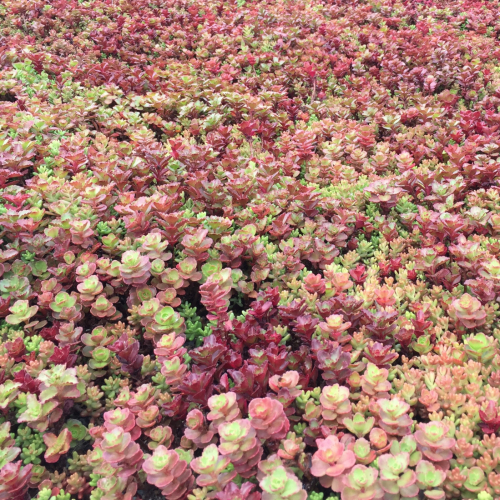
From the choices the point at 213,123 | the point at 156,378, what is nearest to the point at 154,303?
the point at 156,378

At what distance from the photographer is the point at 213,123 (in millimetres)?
4223

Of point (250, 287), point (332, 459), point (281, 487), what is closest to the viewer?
point (281, 487)

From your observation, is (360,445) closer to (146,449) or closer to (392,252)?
(146,449)

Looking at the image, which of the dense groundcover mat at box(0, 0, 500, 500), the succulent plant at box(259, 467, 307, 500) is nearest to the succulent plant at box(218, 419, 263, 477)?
the dense groundcover mat at box(0, 0, 500, 500)

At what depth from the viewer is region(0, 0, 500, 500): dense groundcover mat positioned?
170cm

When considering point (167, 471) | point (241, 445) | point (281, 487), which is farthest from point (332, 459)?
point (167, 471)

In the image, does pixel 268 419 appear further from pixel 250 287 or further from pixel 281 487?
pixel 250 287

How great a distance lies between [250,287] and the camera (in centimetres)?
261

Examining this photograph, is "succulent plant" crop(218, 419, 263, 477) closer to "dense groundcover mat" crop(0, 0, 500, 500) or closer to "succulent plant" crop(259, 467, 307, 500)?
"dense groundcover mat" crop(0, 0, 500, 500)

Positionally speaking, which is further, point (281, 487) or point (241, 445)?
point (241, 445)

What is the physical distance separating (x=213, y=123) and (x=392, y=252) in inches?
88.0

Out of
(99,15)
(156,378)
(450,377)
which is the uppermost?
(99,15)

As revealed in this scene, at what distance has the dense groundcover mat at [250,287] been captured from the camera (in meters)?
1.70

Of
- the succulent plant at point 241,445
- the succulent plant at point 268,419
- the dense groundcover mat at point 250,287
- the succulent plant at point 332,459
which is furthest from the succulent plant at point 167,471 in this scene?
the succulent plant at point 332,459
